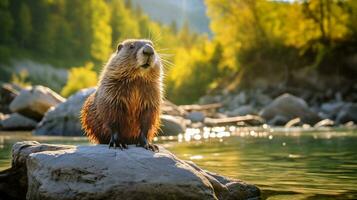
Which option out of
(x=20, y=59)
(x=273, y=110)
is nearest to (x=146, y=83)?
(x=273, y=110)

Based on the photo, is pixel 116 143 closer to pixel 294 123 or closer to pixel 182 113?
pixel 294 123

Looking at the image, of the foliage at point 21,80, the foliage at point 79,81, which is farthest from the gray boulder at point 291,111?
the foliage at point 21,80

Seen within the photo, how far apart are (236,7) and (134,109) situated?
138 ft

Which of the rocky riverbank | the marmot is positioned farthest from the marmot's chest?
the rocky riverbank

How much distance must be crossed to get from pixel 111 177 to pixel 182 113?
83.1 ft

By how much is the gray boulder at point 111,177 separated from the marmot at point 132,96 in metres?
1.06

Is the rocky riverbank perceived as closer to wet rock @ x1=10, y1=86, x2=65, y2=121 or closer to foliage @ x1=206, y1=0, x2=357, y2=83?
wet rock @ x1=10, y1=86, x2=65, y2=121

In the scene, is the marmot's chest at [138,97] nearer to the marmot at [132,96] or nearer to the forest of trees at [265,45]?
the marmot at [132,96]

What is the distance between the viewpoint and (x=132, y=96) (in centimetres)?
808

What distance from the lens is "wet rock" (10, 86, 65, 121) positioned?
82.0 feet

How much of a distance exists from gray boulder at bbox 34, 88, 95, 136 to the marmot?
507 inches

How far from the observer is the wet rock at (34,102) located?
24984 millimetres

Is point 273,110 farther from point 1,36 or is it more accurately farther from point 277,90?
point 1,36

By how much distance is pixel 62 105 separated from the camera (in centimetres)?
2167
